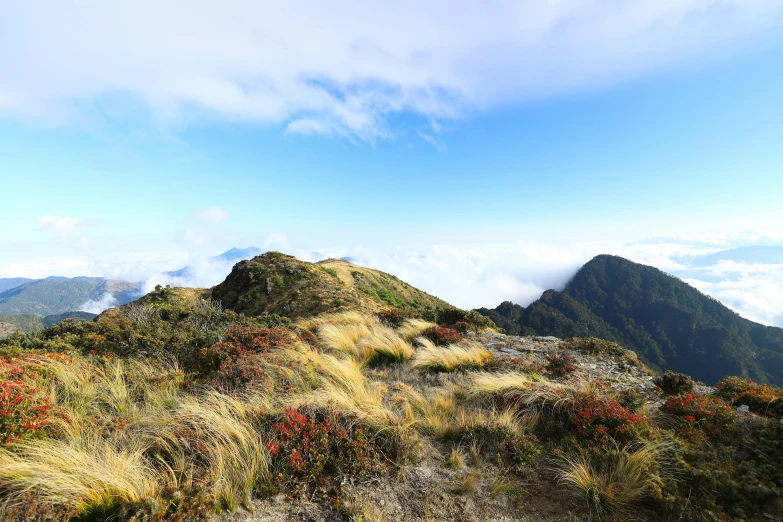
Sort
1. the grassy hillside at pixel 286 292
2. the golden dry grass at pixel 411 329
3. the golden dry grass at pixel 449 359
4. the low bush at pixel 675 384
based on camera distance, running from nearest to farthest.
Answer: the low bush at pixel 675 384
the golden dry grass at pixel 449 359
the golden dry grass at pixel 411 329
the grassy hillside at pixel 286 292

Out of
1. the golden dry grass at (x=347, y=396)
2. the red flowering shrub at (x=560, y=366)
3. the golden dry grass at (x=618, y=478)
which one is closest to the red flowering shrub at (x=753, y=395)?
the red flowering shrub at (x=560, y=366)

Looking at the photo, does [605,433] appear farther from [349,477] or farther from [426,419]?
[349,477]

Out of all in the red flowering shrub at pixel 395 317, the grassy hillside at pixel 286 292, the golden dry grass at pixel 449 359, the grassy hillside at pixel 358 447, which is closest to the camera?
the grassy hillside at pixel 358 447

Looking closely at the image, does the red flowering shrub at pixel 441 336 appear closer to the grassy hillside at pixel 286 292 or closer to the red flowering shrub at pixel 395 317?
the red flowering shrub at pixel 395 317

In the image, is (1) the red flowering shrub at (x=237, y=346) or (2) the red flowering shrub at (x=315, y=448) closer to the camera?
(2) the red flowering shrub at (x=315, y=448)

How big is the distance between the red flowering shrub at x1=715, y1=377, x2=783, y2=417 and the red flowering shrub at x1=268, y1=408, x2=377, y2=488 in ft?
21.8

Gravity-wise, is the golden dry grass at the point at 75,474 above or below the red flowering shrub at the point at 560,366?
below

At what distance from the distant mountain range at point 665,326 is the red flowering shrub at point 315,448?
122 m

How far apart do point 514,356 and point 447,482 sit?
246 inches

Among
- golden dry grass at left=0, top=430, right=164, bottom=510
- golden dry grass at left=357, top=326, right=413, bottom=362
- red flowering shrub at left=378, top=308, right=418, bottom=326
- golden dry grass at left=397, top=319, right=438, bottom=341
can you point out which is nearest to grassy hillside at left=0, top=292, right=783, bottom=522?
golden dry grass at left=0, top=430, right=164, bottom=510

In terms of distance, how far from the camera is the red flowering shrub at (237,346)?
7.38 m

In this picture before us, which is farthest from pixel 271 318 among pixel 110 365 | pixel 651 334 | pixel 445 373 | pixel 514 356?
pixel 651 334

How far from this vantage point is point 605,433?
187 inches

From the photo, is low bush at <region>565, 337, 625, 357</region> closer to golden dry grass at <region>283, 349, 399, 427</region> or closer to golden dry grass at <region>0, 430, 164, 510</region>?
golden dry grass at <region>283, 349, 399, 427</region>
